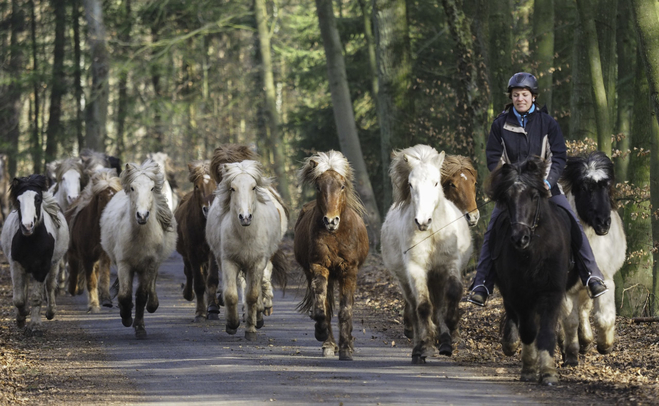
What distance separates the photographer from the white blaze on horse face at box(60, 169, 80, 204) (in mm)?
17828

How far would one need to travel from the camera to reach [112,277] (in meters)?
21.0

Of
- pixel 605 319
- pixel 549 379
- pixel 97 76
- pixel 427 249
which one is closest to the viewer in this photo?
pixel 549 379

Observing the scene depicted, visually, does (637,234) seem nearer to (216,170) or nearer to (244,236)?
(244,236)

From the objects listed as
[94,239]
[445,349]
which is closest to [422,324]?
[445,349]

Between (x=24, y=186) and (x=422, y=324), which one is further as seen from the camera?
(x=24, y=186)

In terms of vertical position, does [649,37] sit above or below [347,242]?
above

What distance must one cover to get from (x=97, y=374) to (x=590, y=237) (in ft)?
17.8

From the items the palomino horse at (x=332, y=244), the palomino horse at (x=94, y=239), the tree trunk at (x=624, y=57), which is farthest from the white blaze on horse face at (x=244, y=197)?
the tree trunk at (x=624, y=57)

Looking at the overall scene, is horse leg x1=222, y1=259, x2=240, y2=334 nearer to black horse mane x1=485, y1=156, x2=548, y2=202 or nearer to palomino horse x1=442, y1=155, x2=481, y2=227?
palomino horse x1=442, y1=155, x2=481, y2=227

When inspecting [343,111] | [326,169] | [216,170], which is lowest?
[326,169]

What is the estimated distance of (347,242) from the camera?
32.6ft

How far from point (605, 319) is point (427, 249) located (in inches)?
78.7

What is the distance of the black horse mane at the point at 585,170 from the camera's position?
9.16 m

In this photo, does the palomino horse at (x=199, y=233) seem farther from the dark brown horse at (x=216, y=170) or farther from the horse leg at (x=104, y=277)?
the horse leg at (x=104, y=277)
